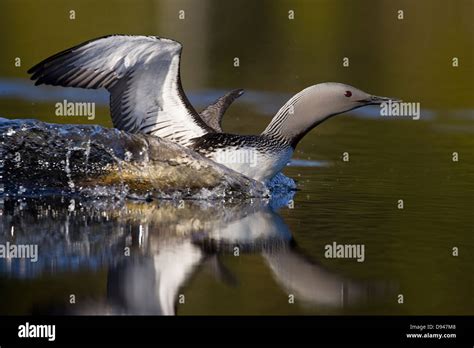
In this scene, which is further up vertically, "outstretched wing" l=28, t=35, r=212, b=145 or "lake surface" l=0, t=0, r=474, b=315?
"outstretched wing" l=28, t=35, r=212, b=145

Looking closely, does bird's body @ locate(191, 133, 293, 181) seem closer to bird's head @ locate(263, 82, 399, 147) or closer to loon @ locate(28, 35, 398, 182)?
loon @ locate(28, 35, 398, 182)

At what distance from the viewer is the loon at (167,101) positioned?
37.6ft

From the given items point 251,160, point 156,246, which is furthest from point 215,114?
point 156,246

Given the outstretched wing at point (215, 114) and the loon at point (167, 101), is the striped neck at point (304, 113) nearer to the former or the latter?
the loon at point (167, 101)

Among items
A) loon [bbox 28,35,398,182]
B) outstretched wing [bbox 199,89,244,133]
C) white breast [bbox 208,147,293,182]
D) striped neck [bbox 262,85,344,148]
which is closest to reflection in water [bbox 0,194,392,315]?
white breast [bbox 208,147,293,182]

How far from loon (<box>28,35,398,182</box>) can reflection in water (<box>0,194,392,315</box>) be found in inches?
24.2

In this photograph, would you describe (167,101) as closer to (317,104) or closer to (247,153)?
(247,153)

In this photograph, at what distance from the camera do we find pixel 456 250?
30.7 feet

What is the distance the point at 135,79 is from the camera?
1173cm

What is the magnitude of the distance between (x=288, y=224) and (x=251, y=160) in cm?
152

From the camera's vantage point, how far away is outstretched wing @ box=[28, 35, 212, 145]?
11352 mm

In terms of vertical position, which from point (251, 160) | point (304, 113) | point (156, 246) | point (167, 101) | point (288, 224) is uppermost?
point (167, 101)

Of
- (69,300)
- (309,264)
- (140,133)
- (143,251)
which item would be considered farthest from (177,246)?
(140,133)

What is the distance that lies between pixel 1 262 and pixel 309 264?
2171mm
